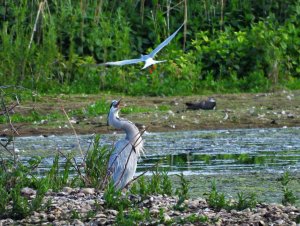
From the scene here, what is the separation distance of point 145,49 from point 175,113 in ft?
12.2

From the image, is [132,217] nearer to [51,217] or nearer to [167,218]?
[167,218]

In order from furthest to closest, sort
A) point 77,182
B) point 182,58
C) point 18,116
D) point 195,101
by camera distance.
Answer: point 182,58, point 195,101, point 18,116, point 77,182

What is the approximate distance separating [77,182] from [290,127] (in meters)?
6.18

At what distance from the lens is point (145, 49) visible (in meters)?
18.7

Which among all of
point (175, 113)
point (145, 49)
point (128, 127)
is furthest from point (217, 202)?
point (145, 49)

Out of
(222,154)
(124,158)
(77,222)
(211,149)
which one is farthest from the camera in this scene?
(211,149)

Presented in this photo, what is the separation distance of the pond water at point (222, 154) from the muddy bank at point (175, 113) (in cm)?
38

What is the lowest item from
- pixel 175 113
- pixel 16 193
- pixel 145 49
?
pixel 175 113

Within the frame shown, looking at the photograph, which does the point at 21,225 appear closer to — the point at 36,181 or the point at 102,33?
the point at 36,181

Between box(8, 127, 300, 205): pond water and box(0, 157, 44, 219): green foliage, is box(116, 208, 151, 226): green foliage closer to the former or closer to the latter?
box(0, 157, 44, 219): green foliage

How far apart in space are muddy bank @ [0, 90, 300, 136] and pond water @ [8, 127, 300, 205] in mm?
381

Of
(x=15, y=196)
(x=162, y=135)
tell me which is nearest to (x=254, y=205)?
(x=15, y=196)

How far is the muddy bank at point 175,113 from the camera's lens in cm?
1453

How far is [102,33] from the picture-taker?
1808 centimetres
